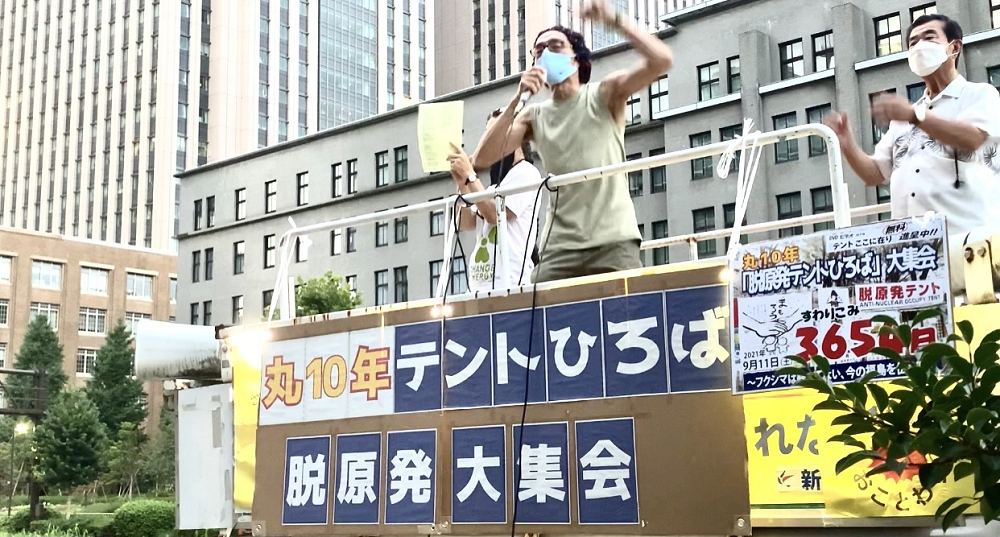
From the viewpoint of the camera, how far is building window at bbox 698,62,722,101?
42344mm

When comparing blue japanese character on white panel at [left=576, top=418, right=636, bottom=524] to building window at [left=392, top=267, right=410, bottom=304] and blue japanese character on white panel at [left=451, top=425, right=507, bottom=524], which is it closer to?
blue japanese character on white panel at [left=451, top=425, right=507, bottom=524]

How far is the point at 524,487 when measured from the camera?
514 centimetres

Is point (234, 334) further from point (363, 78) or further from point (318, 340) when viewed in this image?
point (363, 78)

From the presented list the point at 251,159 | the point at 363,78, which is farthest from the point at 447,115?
the point at 363,78

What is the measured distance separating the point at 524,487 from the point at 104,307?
269ft

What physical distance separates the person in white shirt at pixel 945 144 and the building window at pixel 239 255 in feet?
194

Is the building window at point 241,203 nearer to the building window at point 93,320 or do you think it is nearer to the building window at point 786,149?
the building window at point 93,320

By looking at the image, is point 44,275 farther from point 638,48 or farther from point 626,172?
point 638,48

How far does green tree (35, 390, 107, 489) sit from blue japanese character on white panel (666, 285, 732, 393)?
55820 mm

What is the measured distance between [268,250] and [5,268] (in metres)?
27.2

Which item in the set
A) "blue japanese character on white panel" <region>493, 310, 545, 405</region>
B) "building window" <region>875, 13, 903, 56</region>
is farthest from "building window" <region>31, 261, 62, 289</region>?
"blue japanese character on white panel" <region>493, 310, 545, 405</region>

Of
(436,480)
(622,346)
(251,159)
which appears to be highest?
(251,159)

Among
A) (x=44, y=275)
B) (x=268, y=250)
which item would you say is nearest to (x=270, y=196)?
(x=268, y=250)

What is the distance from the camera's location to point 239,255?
62406 millimetres
